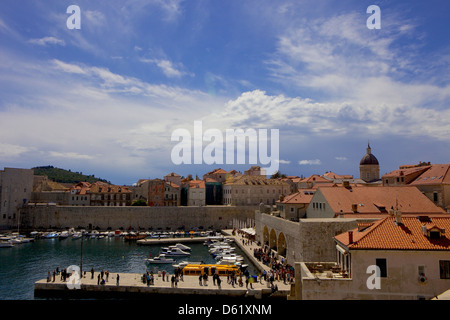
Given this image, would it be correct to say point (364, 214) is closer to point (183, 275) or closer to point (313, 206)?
point (313, 206)

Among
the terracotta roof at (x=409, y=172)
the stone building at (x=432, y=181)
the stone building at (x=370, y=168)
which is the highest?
the stone building at (x=370, y=168)

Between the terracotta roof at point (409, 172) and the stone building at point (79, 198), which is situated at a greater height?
the terracotta roof at point (409, 172)

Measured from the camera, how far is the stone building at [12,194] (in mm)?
63688

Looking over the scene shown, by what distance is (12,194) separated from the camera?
65.7m

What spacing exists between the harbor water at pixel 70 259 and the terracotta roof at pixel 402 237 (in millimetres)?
19230

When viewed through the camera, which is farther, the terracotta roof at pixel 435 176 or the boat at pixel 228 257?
the terracotta roof at pixel 435 176

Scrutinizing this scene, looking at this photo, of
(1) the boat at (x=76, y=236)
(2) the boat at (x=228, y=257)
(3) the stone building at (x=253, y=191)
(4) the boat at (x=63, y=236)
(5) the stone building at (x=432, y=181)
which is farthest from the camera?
(3) the stone building at (x=253, y=191)

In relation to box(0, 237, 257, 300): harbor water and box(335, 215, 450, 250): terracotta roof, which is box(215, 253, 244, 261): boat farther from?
box(335, 215, 450, 250): terracotta roof

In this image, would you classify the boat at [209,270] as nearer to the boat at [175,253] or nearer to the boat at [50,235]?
the boat at [175,253]

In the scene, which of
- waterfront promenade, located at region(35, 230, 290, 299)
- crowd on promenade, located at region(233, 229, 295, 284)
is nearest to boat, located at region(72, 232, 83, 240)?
crowd on promenade, located at region(233, 229, 295, 284)

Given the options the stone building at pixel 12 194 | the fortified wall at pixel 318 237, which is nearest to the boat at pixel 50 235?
the stone building at pixel 12 194

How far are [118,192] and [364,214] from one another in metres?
61.6

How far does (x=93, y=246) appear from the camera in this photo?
48.9 m
